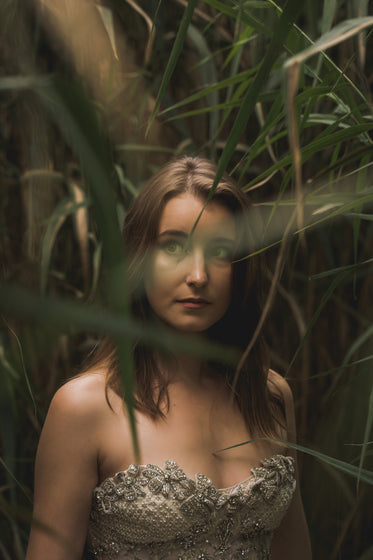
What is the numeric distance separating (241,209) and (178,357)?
0.18m

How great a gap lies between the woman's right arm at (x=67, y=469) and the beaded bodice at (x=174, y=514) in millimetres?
26

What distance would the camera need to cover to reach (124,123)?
1.08 metres

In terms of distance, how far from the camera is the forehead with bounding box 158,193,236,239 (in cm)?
63

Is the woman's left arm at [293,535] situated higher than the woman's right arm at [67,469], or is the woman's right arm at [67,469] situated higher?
the woman's right arm at [67,469]

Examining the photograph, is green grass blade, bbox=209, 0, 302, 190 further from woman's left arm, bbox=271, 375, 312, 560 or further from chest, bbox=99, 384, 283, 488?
woman's left arm, bbox=271, 375, 312, 560

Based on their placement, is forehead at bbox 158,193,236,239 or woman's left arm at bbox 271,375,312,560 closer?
forehead at bbox 158,193,236,239

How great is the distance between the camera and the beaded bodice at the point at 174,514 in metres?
0.62

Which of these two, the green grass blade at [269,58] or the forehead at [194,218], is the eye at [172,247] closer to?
the forehead at [194,218]

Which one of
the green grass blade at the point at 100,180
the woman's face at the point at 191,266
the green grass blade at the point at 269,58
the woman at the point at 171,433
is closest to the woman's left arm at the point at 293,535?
the woman at the point at 171,433

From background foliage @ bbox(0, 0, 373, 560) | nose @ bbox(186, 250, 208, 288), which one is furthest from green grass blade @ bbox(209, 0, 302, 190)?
background foliage @ bbox(0, 0, 373, 560)

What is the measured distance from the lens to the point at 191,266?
0.60 meters

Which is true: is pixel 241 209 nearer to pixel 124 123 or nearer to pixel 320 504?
pixel 124 123

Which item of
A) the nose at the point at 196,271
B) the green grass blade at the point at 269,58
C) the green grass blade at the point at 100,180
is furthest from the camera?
the nose at the point at 196,271

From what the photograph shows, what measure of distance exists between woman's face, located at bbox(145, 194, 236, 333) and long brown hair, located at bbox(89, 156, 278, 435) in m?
0.02
